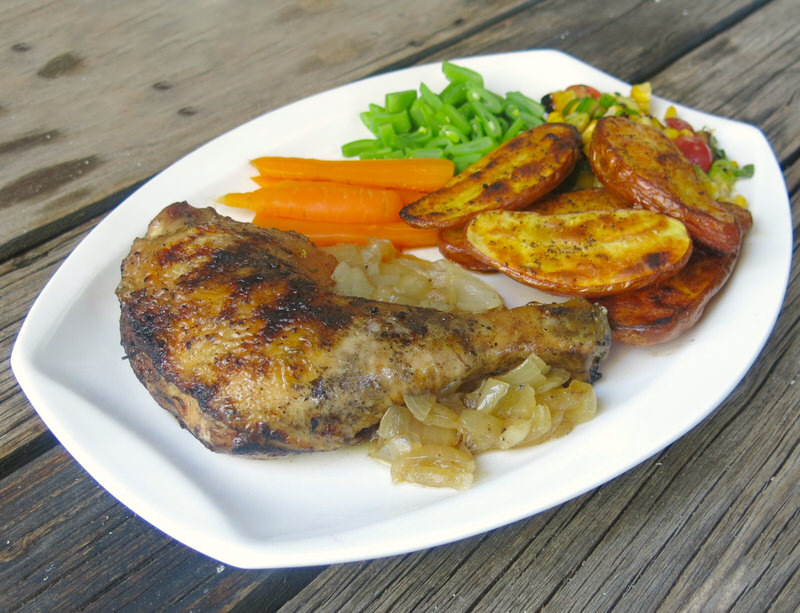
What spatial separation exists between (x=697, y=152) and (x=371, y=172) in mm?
1436

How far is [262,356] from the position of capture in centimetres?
Answer: 199

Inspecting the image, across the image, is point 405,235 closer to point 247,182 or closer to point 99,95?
point 247,182

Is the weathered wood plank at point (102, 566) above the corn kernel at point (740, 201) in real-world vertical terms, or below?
below

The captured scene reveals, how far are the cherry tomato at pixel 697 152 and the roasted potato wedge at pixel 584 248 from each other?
739mm

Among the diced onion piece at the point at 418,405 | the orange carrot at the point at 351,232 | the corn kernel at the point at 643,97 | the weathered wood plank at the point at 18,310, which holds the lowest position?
the weathered wood plank at the point at 18,310

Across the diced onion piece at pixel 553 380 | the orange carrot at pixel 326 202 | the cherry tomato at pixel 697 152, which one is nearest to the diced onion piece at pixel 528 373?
the diced onion piece at pixel 553 380

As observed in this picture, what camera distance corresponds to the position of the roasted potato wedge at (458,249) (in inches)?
→ 109

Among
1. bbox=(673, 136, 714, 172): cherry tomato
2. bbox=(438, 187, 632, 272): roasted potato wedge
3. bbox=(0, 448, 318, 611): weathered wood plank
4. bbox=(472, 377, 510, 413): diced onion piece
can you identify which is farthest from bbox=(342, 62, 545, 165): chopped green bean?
bbox=(0, 448, 318, 611): weathered wood plank

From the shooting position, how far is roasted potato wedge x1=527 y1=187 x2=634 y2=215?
9.08ft

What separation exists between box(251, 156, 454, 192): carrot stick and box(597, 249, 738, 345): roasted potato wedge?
1075mm

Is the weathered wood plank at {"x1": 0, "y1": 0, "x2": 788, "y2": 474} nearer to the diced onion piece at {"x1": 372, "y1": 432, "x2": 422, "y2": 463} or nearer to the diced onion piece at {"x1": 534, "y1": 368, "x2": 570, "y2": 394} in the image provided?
the diced onion piece at {"x1": 372, "y1": 432, "x2": 422, "y2": 463}

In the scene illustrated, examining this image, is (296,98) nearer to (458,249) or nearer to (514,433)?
(458,249)

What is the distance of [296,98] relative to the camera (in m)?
4.16

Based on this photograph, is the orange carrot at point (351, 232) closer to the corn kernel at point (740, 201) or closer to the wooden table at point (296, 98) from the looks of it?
the wooden table at point (296, 98)
